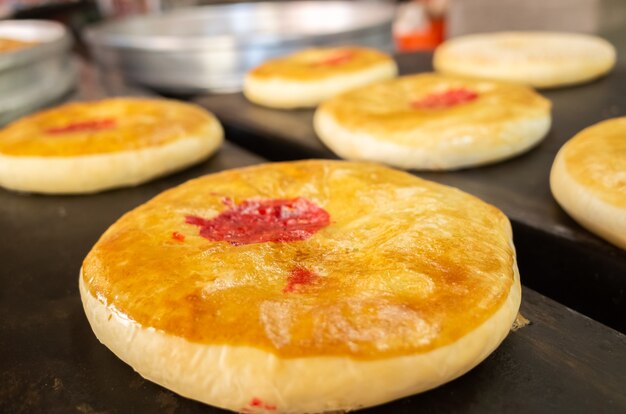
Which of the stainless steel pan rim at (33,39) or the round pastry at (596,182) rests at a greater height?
the stainless steel pan rim at (33,39)

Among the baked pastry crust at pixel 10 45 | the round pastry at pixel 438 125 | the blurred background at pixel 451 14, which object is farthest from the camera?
the blurred background at pixel 451 14

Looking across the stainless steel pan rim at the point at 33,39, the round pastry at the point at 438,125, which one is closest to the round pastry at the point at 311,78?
the round pastry at the point at 438,125

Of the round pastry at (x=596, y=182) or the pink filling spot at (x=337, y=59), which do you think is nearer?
the round pastry at (x=596, y=182)

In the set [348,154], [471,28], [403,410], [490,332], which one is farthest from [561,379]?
[471,28]

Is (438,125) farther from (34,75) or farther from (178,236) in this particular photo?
(34,75)

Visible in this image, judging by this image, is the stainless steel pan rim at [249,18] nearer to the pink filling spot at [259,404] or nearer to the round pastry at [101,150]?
the round pastry at [101,150]

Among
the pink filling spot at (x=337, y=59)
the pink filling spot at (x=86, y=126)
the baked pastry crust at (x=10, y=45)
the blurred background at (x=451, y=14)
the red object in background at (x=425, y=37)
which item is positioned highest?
the baked pastry crust at (x=10, y=45)

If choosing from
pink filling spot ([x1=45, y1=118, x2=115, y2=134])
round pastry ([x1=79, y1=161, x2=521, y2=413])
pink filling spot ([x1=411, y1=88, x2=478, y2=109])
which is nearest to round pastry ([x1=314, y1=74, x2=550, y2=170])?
pink filling spot ([x1=411, y1=88, x2=478, y2=109])

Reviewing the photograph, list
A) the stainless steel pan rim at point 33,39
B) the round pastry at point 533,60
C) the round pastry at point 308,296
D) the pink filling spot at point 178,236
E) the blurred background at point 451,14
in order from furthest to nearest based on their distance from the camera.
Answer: the blurred background at point 451,14
the stainless steel pan rim at point 33,39
the round pastry at point 533,60
the pink filling spot at point 178,236
the round pastry at point 308,296

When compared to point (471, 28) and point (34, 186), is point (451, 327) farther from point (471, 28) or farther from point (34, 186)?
point (471, 28)
